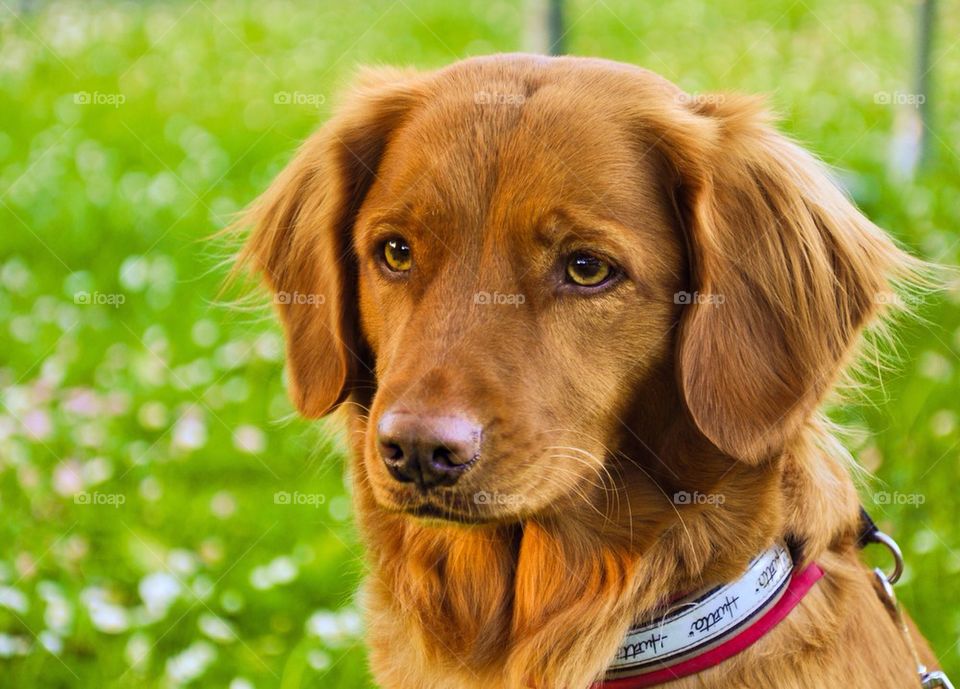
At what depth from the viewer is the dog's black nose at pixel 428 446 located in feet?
8.18

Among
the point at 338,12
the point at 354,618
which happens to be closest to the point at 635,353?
the point at 354,618

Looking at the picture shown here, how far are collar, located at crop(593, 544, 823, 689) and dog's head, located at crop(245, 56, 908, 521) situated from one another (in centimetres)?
29

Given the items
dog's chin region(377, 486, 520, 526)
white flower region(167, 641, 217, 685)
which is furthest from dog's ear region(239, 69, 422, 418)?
white flower region(167, 641, 217, 685)

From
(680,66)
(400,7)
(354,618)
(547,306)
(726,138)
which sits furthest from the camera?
(400,7)

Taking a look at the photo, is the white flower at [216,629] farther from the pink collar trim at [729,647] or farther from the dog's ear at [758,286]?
the dog's ear at [758,286]

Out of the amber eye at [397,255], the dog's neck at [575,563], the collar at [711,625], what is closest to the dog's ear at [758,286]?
the dog's neck at [575,563]

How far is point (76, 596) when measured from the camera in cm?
409

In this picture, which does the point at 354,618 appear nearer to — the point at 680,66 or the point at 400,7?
the point at 680,66

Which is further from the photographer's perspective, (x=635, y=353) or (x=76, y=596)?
(x=76, y=596)

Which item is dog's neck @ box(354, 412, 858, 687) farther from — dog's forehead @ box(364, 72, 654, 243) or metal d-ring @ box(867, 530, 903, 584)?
dog's forehead @ box(364, 72, 654, 243)

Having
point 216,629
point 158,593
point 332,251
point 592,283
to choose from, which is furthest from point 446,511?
point 158,593

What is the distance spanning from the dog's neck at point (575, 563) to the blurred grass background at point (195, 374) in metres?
0.54

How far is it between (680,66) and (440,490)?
7912 millimetres

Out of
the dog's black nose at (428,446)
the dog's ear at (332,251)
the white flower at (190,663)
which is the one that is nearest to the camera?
the dog's black nose at (428,446)
